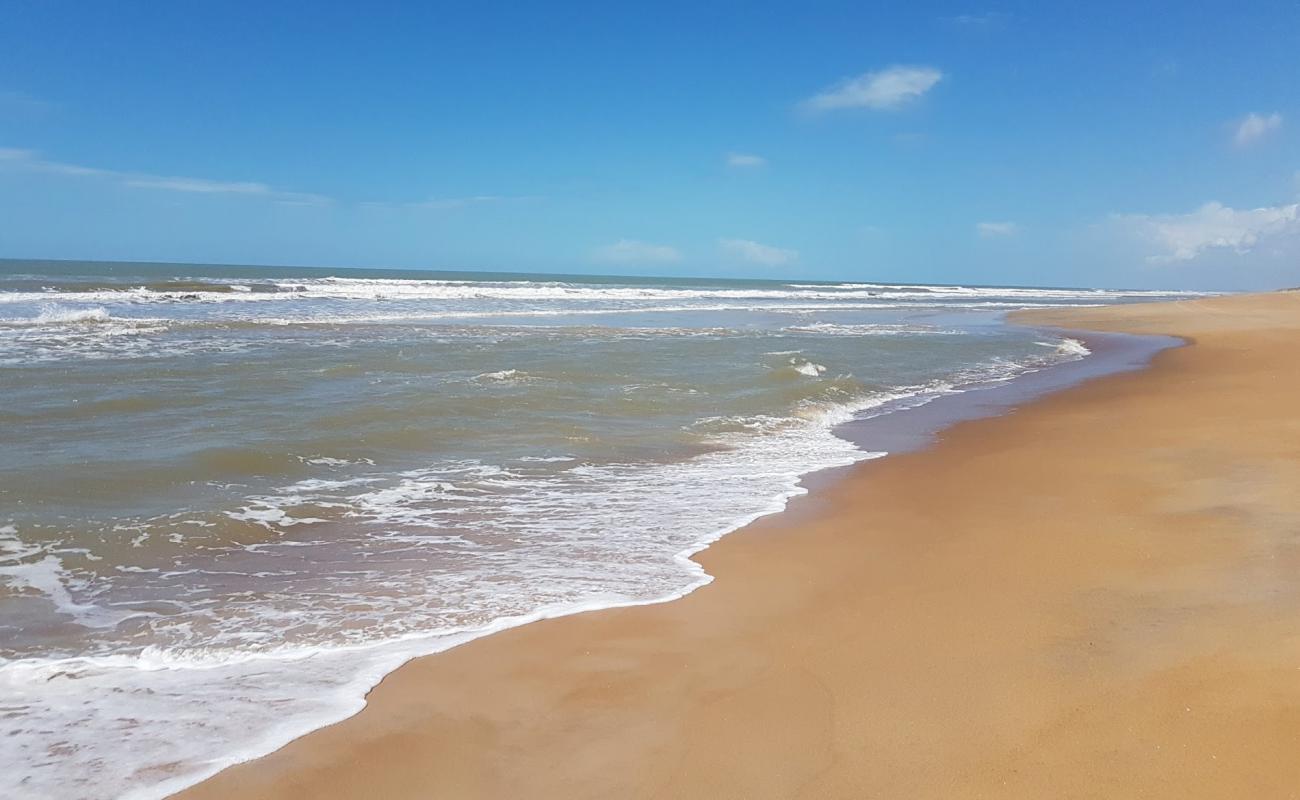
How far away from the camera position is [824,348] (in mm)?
18281

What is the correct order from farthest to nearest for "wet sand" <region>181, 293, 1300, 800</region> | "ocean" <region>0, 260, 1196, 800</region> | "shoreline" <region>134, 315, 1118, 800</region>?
"ocean" <region>0, 260, 1196, 800</region> < "shoreline" <region>134, 315, 1118, 800</region> < "wet sand" <region>181, 293, 1300, 800</region>

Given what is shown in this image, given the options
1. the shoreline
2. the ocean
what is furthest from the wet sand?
the ocean

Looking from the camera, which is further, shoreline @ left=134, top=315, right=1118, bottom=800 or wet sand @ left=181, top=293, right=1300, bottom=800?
shoreline @ left=134, top=315, right=1118, bottom=800

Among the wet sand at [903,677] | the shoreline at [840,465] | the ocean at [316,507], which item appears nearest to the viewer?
the wet sand at [903,677]

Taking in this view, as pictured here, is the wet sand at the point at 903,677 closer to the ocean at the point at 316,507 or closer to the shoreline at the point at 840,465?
the shoreline at the point at 840,465

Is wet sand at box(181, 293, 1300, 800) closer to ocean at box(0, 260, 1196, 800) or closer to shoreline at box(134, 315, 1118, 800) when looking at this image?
shoreline at box(134, 315, 1118, 800)

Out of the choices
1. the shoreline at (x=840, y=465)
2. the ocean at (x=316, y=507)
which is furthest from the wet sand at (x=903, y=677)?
the ocean at (x=316, y=507)

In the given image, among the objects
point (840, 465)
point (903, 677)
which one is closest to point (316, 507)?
point (903, 677)

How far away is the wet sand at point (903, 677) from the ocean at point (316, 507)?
1.27 feet

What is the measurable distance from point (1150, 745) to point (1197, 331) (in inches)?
1022

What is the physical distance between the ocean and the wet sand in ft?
1.27

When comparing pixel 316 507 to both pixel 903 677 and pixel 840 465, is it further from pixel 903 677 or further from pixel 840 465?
pixel 840 465

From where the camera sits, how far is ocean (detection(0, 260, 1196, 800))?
320 cm

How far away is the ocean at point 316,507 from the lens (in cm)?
320
